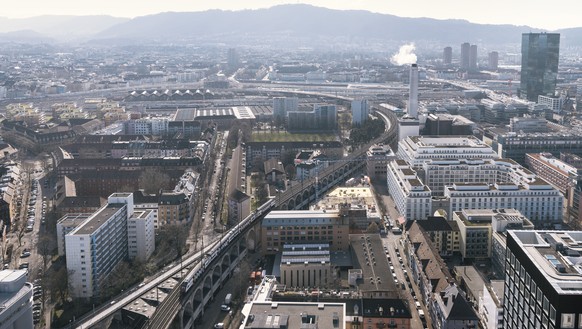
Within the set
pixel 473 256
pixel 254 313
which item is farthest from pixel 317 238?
pixel 254 313

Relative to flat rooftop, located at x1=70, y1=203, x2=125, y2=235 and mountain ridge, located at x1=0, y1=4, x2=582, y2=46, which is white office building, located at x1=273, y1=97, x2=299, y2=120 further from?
mountain ridge, located at x1=0, y1=4, x2=582, y2=46

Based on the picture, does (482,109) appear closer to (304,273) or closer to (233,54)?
(304,273)

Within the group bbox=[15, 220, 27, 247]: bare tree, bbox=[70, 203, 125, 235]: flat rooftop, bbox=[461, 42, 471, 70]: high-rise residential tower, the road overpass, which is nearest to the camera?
the road overpass

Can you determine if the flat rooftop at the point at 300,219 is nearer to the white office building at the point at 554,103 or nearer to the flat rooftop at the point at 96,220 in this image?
the flat rooftop at the point at 96,220

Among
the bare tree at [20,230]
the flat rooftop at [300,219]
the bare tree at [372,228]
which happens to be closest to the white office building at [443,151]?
the bare tree at [372,228]

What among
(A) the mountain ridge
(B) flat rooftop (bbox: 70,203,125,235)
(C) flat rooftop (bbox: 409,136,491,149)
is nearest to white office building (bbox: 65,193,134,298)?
(B) flat rooftop (bbox: 70,203,125,235)

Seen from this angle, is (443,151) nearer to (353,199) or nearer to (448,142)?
(448,142)
